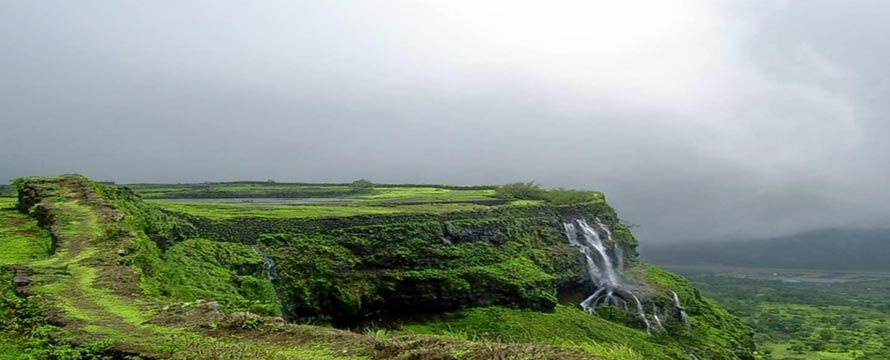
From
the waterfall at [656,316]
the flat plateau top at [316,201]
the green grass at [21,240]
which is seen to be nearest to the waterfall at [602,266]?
the waterfall at [656,316]

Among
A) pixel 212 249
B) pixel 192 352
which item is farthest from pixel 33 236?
pixel 192 352

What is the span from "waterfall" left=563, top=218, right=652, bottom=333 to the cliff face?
35cm

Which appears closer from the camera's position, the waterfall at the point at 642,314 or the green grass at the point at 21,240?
the green grass at the point at 21,240

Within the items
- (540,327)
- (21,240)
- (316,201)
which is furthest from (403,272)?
(316,201)

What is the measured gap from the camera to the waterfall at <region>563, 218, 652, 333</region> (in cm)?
5853

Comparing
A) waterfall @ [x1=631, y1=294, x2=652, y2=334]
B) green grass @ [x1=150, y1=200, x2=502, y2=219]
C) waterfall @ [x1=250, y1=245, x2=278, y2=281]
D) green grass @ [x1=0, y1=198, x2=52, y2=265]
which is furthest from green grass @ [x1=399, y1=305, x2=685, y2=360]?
green grass @ [x1=0, y1=198, x2=52, y2=265]

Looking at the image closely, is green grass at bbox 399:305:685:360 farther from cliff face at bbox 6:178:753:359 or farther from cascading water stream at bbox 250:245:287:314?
cascading water stream at bbox 250:245:287:314

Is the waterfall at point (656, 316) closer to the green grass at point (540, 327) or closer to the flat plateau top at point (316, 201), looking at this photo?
the green grass at point (540, 327)

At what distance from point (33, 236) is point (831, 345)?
13667 cm

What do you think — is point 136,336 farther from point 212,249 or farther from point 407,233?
point 407,233

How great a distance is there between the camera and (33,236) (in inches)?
925

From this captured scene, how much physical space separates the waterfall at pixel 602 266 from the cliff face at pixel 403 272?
354 mm

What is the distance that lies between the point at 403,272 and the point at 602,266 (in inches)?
1180

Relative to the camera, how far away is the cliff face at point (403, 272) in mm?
28656
